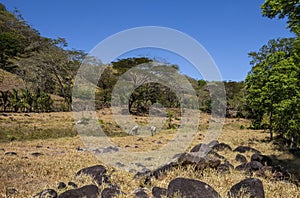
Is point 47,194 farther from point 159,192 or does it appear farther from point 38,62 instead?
point 38,62

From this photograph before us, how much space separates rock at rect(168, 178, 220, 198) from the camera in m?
5.06

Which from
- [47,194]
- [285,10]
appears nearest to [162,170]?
[47,194]

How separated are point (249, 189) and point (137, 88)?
30.4 m

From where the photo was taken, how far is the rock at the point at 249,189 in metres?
5.51

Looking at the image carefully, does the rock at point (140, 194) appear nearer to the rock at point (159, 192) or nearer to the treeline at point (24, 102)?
the rock at point (159, 192)

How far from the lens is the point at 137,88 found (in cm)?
3559

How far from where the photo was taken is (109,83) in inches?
1549

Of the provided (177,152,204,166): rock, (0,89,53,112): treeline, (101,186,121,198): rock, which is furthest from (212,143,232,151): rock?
(0,89,53,112): treeline

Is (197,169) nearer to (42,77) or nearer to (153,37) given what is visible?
(153,37)

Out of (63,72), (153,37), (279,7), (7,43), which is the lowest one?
(153,37)

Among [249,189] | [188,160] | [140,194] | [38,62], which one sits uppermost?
[38,62]

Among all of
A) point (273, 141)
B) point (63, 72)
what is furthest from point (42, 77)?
point (273, 141)

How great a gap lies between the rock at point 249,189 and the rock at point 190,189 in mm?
586

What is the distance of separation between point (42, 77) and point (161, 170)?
41.1 metres
